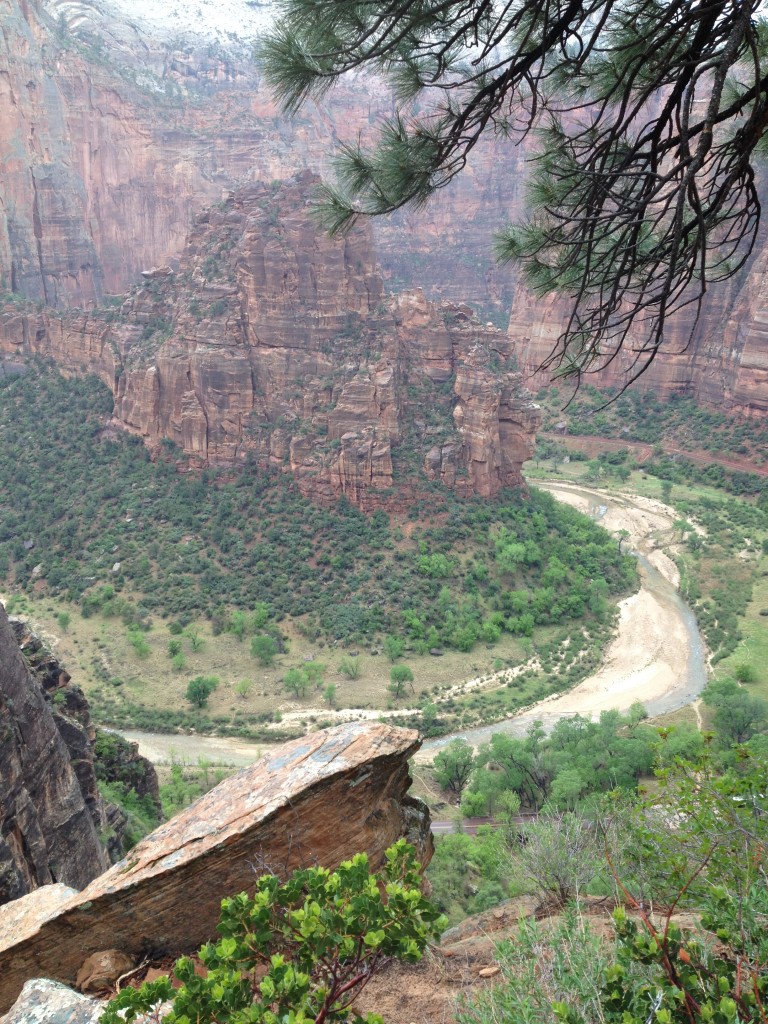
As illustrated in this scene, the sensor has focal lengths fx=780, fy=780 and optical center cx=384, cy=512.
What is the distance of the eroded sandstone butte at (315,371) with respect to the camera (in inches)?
1673

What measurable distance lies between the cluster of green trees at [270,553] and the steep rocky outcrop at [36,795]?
79.0ft

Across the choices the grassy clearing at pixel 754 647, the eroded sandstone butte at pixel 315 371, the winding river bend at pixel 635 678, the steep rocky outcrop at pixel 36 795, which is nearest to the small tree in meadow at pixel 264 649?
the winding river bend at pixel 635 678

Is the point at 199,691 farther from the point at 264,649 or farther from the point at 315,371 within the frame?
the point at 315,371

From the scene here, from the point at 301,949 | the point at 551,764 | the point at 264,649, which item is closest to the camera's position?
the point at 301,949

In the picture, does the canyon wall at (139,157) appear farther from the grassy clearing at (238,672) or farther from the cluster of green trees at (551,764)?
the cluster of green trees at (551,764)

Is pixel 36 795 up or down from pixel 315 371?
down

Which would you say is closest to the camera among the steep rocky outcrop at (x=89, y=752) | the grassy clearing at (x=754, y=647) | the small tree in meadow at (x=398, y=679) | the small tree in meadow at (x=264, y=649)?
the steep rocky outcrop at (x=89, y=752)

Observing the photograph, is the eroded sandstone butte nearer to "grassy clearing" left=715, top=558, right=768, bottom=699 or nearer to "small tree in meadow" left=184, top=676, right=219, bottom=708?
"small tree in meadow" left=184, top=676, right=219, bottom=708

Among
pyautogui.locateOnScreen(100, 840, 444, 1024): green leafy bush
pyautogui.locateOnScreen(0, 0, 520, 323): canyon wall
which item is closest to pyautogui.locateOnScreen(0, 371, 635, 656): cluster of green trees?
pyautogui.locateOnScreen(0, 0, 520, 323): canyon wall

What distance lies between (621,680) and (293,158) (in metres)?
84.7

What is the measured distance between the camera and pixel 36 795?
12188mm

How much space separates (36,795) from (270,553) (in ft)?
92.9

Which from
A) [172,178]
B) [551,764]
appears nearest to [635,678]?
[551,764]

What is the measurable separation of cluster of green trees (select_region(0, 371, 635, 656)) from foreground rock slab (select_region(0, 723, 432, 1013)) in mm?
29694
